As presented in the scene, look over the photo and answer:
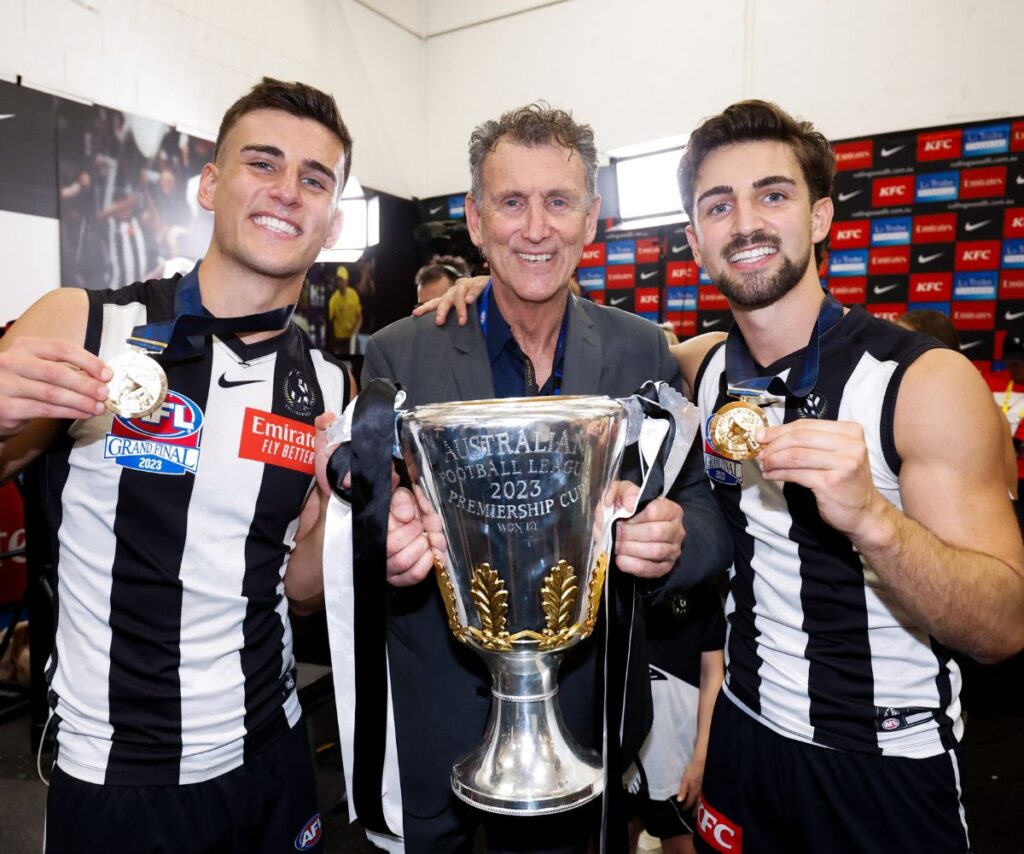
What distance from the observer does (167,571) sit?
126 centimetres

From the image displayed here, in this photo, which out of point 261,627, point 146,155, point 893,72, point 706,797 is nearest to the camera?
point 261,627

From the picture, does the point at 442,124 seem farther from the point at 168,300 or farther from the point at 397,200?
the point at 168,300

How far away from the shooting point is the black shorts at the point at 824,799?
124cm

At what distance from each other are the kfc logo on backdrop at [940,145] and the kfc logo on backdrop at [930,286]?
32.8 inches

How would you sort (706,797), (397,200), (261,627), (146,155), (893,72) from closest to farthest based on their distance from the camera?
(261,627) → (706,797) → (146,155) → (893,72) → (397,200)

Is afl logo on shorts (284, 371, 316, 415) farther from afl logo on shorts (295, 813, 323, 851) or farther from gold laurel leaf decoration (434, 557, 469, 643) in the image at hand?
afl logo on shorts (295, 813, 323, 851)

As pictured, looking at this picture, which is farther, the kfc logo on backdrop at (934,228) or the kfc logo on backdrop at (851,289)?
the kfc logo on backdrop at (851,289)

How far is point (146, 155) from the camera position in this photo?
194 inches

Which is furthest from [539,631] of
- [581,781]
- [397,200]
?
[397,200]

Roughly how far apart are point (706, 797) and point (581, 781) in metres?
0.71

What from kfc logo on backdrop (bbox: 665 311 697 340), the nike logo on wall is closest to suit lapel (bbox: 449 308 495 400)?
the nike logo on wall

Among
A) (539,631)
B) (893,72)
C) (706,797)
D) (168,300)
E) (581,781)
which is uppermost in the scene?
(893,72)

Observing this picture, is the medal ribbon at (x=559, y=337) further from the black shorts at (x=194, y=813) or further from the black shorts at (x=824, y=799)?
the black shorts at (x=194, y=813)

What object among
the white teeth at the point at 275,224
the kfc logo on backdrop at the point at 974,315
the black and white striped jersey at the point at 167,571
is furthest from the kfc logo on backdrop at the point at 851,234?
the black and white striped jersey at the point at 167,571
